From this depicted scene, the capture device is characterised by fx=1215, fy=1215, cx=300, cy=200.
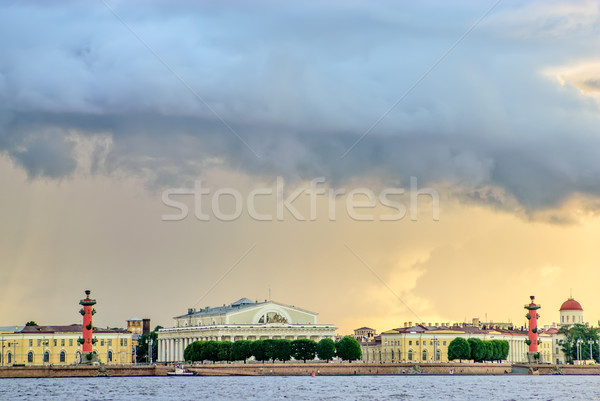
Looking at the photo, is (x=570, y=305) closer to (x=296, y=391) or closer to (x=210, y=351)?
(x=210, y=351)

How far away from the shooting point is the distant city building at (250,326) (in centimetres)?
14562

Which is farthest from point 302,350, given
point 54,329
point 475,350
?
point 54,329

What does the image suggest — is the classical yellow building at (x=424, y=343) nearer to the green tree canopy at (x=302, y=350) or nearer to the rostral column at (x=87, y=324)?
the green tree canopy at (x=302, y=350)

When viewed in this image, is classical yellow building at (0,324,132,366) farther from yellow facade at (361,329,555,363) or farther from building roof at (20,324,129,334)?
yellow facade at (361,329,555,363)

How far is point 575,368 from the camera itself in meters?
135

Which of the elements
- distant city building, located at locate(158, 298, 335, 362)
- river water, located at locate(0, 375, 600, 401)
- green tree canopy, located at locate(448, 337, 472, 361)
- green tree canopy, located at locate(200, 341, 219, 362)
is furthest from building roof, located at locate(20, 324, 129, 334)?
river water, located at locate(0, 375, 600, 401)

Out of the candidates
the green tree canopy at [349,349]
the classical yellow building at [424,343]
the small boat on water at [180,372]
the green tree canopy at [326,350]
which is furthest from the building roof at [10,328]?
the classical yellow building at [424,343]

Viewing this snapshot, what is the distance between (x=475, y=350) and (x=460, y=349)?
79.5 inches

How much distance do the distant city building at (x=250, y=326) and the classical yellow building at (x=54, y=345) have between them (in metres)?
8.09

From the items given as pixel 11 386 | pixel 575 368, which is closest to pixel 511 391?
pixel 11 386

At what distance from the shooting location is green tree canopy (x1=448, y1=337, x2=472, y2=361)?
142000 millimetres

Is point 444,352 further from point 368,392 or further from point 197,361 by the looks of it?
point 368,392

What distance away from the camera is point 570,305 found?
614ft

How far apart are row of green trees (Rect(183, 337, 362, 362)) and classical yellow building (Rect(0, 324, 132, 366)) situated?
16.5m
